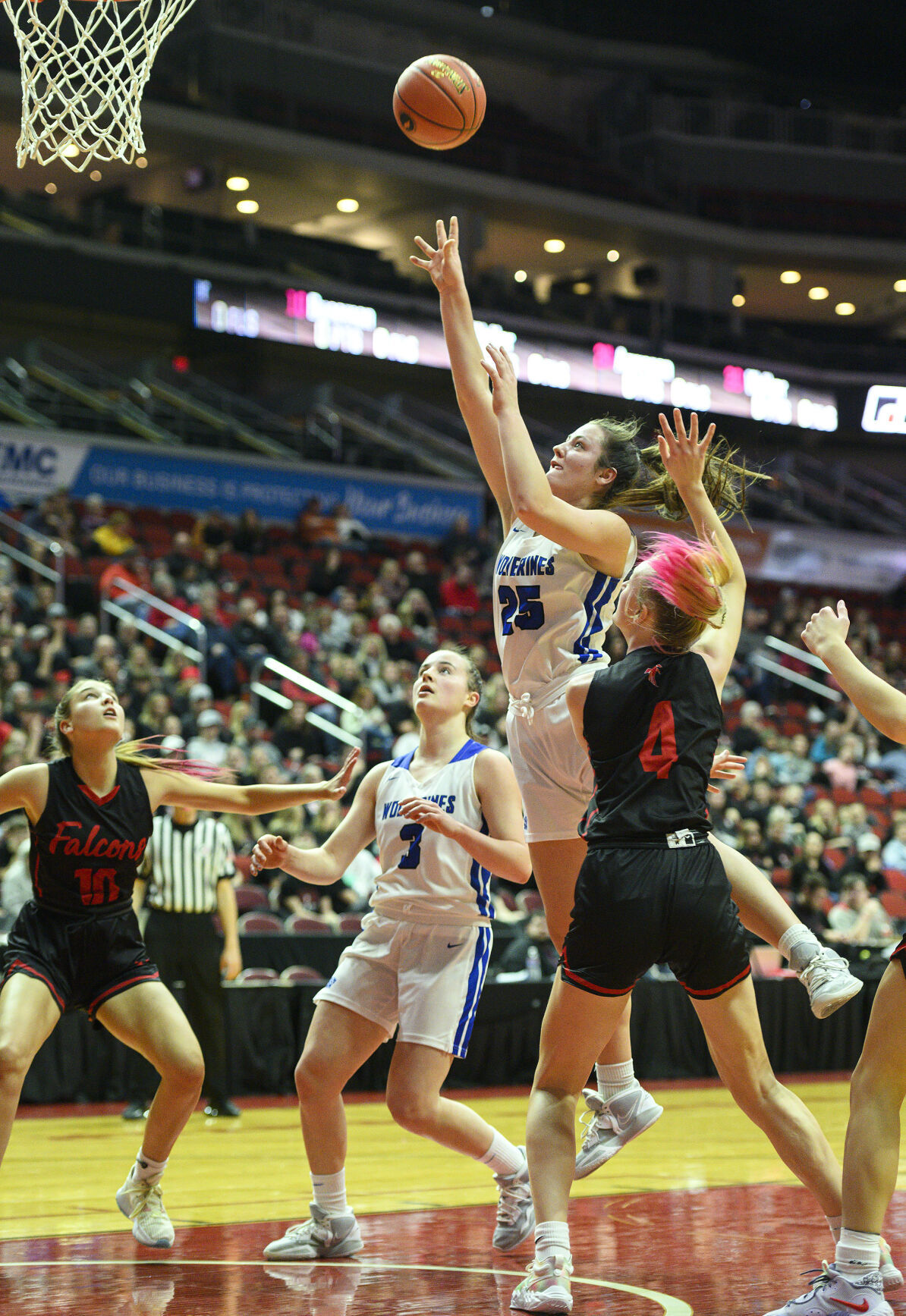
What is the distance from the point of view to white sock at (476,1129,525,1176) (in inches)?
187

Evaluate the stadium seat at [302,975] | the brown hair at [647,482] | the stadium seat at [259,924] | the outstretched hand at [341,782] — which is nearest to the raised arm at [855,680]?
the brown hair at [647,482]

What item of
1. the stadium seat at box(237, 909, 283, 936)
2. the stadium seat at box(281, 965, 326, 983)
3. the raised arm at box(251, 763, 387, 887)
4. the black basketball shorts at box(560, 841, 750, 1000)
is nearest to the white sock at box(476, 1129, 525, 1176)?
the raised arm at box(251, 763, 387, 887)

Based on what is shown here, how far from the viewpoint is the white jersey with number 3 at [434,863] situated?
4.74 m

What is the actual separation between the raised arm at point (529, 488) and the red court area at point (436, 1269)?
82.4 inches

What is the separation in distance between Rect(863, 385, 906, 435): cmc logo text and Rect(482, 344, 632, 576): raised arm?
83.0ft

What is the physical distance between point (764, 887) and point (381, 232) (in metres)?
25.2

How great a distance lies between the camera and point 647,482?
16.0 ft

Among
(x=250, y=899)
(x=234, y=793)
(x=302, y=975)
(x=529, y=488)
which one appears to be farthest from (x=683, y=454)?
(x=250, y=899)

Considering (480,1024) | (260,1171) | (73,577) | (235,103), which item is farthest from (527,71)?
(260,1171)

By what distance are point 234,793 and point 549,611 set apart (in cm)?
126

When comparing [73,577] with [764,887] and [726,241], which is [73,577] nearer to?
[764,887]

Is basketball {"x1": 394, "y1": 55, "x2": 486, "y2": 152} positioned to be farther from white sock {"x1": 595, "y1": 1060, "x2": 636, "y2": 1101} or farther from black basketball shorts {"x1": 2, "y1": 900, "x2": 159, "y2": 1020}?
white sock {"x1": 595, "y1": 1060, "x2": 636, "y2": 1101}

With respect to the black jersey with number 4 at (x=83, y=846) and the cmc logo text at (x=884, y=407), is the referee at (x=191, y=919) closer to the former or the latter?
the black jersey with number 4 at (x=83, y=846)

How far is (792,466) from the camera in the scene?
2939 centimetres
